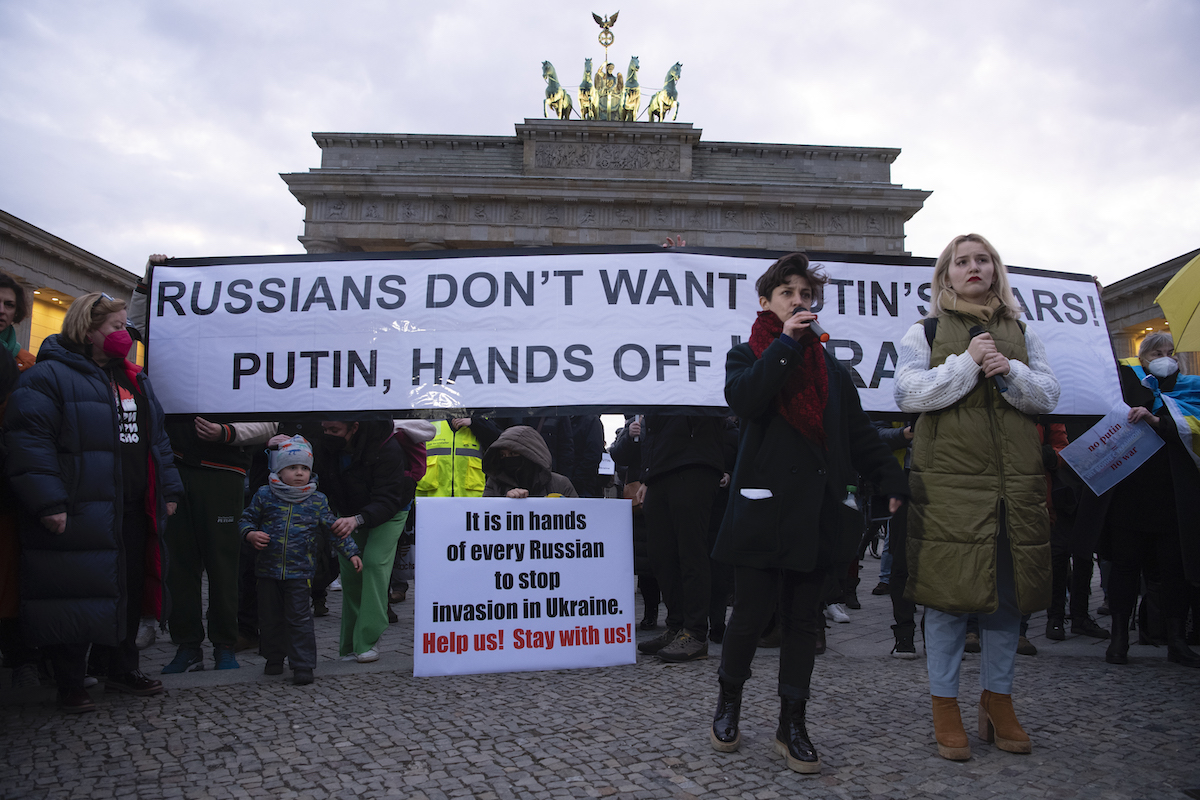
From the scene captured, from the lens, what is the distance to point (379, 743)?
114 inches

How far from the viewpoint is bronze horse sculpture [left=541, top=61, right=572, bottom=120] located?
3688 cm

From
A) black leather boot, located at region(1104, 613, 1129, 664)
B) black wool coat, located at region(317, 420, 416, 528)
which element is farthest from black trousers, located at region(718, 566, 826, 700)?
black leather boot, located at region(1104, 613, 1129, 664)

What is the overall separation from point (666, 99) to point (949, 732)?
3690cm

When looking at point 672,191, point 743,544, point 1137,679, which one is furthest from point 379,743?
point 672,191

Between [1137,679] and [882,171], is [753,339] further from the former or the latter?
[882,171]

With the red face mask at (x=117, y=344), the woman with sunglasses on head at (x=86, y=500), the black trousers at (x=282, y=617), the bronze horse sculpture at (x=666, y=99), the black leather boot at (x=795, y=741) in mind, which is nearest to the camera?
the black leather boot at (x=795, y=741)

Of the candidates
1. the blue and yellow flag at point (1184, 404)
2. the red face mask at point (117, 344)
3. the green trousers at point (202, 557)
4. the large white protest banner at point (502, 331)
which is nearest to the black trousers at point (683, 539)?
the large white protest banner at point (502, 331)

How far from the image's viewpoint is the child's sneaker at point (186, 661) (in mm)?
4148

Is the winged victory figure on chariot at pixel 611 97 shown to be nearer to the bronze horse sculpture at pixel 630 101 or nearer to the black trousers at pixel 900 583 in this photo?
the bronze horse sculpture at pixel 630 101

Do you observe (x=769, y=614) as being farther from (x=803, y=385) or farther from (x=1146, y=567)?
(x=1146, y=567)

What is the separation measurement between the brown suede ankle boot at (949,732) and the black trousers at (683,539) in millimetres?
1656

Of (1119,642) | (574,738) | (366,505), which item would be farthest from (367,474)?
(1119,642)

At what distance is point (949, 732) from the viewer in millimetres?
2770

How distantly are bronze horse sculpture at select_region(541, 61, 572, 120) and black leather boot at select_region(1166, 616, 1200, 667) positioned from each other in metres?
35.9
